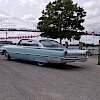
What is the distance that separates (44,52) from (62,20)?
54.2 ft

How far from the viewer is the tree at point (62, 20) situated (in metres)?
28.3

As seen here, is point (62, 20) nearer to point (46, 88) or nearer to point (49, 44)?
point (49, 44)

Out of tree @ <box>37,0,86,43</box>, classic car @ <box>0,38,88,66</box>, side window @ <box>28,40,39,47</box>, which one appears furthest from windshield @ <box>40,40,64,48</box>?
tree @ <box>37,0,86,43</box>

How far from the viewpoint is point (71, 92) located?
669cm

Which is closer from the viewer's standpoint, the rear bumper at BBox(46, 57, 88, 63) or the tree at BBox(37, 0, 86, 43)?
the rear bumper at BBox(46, 57, 88, 63)

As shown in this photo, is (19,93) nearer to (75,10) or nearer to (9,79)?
(9,79)

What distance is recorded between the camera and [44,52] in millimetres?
11922

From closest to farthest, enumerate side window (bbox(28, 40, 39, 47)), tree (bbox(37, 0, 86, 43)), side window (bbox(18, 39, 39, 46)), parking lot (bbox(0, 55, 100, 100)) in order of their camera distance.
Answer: parking lot (bbox(0, 55, 100, 100))
side window (bbox(28, 40, 39, 47))
side window (bbox(18, 39, 39, 46))
tree (bbox(37, 0, 86, 43))

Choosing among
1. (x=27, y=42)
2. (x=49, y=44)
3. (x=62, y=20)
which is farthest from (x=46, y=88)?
(x=62, y=20)

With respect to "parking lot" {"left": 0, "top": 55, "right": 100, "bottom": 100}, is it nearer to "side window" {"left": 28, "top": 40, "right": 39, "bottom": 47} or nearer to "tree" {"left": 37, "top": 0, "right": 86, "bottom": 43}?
"side window" {"left": 28, "top": 40, "right": 39, "bottom": 47}

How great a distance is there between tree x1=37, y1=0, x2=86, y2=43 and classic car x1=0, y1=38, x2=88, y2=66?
46.9ft

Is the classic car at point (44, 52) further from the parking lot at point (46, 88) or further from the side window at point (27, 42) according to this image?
the parking lot at point (46, 88)

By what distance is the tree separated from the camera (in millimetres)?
28312

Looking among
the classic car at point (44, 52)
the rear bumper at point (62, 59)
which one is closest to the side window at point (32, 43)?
the classic car at point (44, 52)
